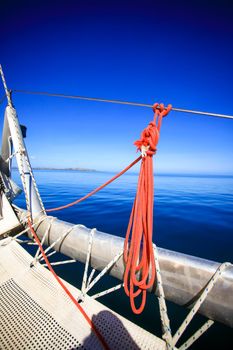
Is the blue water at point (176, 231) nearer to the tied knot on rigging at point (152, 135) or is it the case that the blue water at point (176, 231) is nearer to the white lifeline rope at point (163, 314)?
the white lifeline rope at point (163, 314)

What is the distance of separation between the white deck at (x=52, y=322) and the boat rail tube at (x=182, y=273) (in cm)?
64

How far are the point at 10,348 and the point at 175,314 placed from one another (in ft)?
12.3

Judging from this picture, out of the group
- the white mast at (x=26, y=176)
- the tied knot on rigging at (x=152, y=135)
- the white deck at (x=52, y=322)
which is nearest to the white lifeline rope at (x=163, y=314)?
the white deck at (x=52, y=322)

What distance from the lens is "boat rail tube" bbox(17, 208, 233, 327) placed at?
2092 millimetres

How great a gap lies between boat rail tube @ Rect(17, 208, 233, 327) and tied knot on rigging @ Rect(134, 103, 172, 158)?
1736 mm

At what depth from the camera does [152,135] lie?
1.92 metres

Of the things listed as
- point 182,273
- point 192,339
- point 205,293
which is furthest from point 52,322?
point 205,293

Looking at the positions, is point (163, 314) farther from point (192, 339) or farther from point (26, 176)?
point (26, 176)

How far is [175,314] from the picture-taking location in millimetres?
4090

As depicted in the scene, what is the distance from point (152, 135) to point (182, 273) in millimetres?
2063

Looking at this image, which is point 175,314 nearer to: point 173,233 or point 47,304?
point 47,304

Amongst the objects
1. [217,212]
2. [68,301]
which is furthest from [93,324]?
[217,212]

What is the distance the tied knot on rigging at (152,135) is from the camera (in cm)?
194

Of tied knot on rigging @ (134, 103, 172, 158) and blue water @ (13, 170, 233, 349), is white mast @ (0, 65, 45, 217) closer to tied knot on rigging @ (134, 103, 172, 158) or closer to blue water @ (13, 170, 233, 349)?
blue water @ (13, 170, 233, 349)
